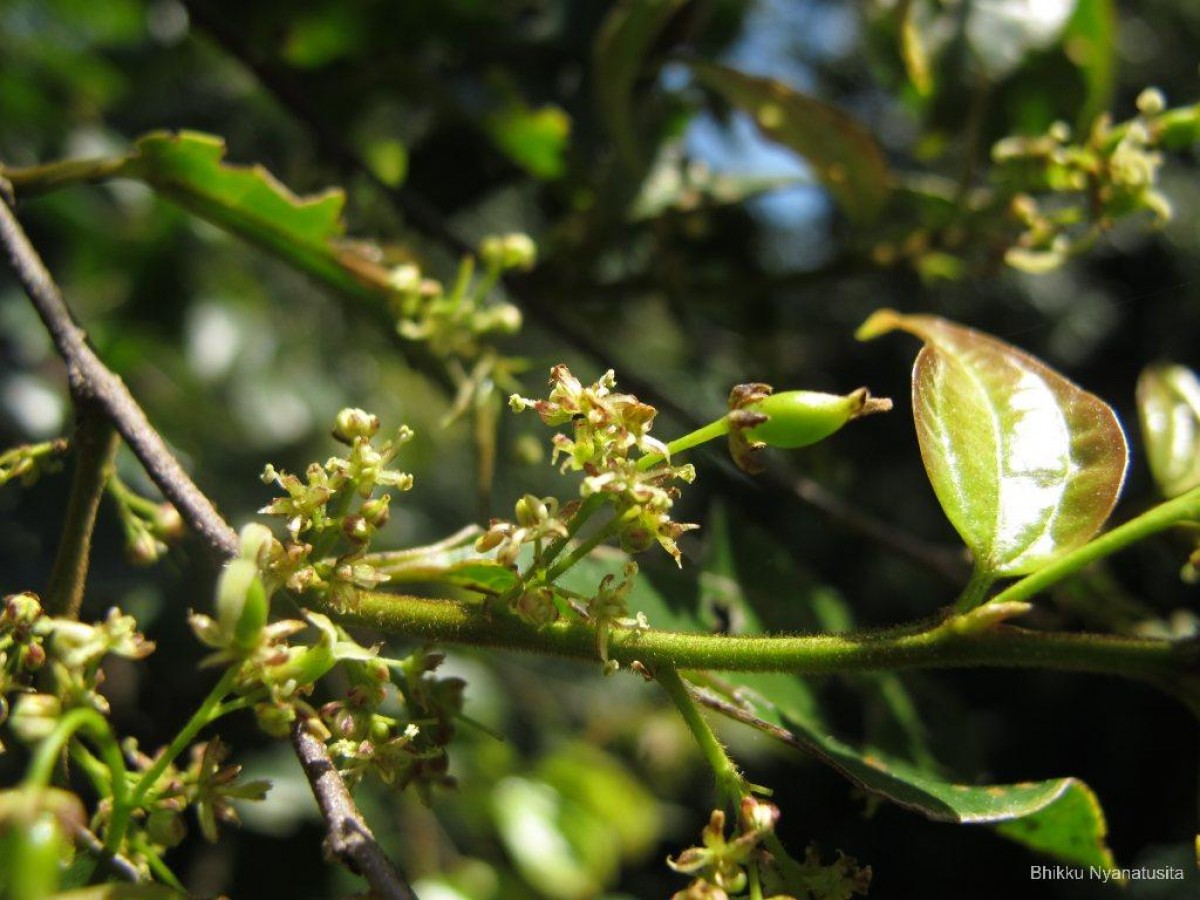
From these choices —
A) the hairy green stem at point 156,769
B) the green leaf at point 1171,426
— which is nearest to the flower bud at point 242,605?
the hairy green stem at point 156,769

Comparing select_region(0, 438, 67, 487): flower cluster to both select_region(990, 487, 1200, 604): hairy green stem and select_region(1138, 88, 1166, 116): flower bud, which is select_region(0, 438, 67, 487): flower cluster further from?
select_region(1138, 88, 1166, 116): flower bud

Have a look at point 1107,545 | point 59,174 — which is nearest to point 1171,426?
point 1107,545

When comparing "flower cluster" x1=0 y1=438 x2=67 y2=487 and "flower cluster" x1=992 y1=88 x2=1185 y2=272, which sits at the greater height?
"flower cluster" x1=992 y1=88 x2=1185 y2=272

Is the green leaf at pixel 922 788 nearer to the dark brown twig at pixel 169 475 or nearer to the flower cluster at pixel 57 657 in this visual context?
the dark brown twig at pixel 169 475

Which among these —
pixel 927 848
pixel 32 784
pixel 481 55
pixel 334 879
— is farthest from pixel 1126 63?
pixel 32 784

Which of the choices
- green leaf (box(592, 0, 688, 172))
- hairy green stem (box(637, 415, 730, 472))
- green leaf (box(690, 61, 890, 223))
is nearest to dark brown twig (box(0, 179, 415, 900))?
hairy green stem (box(637, 415, 730, 472))

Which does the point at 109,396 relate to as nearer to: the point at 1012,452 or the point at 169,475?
the point at 169,475

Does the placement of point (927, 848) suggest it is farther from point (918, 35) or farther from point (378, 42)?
point (378, 42)
